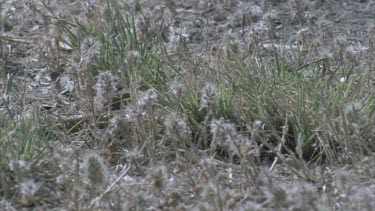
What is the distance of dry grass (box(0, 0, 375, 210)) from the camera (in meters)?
2.87

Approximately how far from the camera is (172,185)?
122 inches

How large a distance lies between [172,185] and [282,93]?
720mm

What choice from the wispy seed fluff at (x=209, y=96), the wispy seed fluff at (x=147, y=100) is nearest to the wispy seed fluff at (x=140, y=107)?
the wispy seed fluff at (x=147, y=100)

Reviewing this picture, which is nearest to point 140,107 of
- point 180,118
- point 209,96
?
point 180,118

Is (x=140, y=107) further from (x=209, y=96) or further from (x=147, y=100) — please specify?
(x=209, y=96)

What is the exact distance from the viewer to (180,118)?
3.26 meters

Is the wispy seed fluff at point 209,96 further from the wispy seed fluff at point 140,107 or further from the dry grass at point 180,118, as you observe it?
the wispy seed fluff at point 140,107

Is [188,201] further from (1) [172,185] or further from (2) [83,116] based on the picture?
(2) [83,116]

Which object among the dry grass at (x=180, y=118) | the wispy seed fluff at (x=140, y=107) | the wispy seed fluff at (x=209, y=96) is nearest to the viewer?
the dry grass at (x=180, y=118)

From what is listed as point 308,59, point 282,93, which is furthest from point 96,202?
point 308,59

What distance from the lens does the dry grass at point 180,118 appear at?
2.87 metres

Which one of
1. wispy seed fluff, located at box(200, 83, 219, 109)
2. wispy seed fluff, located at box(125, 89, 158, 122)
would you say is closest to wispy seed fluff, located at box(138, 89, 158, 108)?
wispy seed fluff, located at box(125, 89, 158, 122)

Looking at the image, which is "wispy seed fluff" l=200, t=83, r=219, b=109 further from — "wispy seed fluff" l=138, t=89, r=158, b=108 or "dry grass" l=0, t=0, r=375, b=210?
"wispy seed fluff" l=138, t=89, r=158, b=108

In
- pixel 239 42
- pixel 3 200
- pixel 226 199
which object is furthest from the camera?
pixel 239 42
